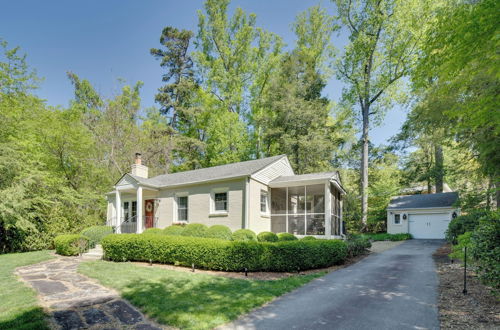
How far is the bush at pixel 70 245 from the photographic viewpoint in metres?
13.4

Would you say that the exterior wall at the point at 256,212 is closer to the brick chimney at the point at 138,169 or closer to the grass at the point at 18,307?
the grass at the point at 18,307

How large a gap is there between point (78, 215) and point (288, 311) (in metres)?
17.0

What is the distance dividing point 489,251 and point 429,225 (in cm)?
2126

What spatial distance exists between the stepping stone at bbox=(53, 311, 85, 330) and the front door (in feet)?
40.1

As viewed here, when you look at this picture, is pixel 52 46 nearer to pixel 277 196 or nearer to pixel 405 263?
pixel 277 196

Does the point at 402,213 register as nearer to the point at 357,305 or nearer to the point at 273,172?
the point at 273,172

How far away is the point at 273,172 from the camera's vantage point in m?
15.9

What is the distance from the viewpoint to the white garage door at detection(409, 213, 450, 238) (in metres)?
22.8

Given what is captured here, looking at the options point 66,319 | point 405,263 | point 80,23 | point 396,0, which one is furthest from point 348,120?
point 66,319

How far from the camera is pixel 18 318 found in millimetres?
4719

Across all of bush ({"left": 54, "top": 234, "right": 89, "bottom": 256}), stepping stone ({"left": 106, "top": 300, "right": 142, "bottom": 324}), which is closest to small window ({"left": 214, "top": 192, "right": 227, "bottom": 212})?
bush ({"left": 54, "top": 234, "right": 89, "bottom": 256})

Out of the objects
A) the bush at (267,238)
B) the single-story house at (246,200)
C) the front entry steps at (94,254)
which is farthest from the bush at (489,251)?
the front entry steps at (94,254)

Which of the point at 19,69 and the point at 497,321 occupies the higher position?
the point at 19,69

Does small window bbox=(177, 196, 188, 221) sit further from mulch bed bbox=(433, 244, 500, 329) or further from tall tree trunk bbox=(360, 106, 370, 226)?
tall tree trunk bbox=(360, 106, 370, 226)
